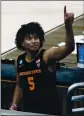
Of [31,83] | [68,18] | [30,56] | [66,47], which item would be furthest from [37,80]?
[68,18]

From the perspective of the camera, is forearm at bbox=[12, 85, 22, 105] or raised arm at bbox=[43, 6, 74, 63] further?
forearm at bbox=[12, 85, 22, 105]

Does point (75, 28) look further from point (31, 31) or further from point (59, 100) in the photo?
point (59, 100)

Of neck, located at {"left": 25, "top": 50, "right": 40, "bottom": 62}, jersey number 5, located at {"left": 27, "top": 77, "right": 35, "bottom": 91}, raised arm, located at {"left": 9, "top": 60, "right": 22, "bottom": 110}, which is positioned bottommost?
raised arm, located at {"left": 9, "top": 60, "right": 22, "bottom": 110}

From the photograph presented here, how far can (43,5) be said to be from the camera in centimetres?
287

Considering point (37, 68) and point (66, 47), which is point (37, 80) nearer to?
point (37, 68)

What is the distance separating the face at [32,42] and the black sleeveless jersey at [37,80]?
59 mm

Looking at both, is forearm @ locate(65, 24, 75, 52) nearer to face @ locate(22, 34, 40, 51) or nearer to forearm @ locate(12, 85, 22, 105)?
face @ locate(22, 34, 40, 51)

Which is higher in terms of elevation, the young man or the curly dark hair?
the curly dark hair

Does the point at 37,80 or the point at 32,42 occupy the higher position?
the point at 32,42

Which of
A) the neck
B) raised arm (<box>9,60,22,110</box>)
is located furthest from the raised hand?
raised arm (<box>9,60,22,110</box>)

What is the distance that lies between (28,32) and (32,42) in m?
0.08

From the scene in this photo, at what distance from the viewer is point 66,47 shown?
2750 mm

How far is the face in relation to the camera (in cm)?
281

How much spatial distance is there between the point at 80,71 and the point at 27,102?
489 mm
